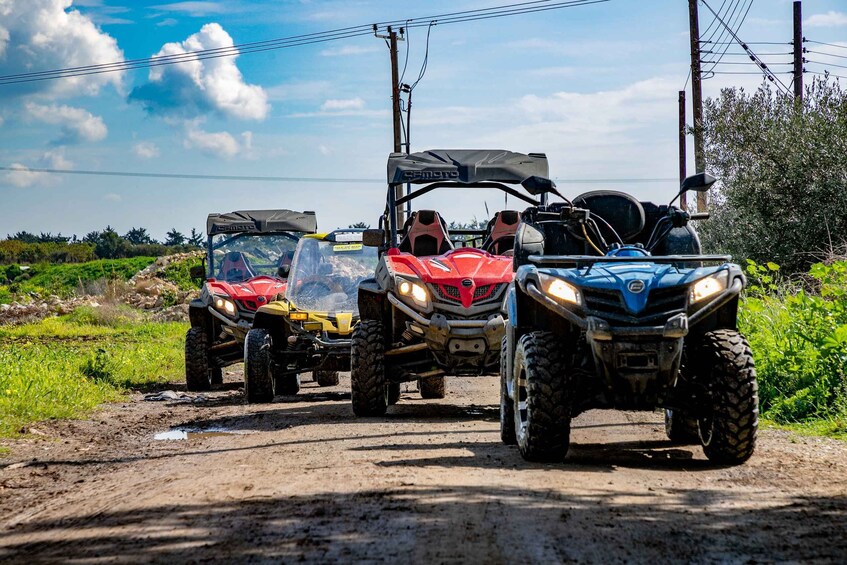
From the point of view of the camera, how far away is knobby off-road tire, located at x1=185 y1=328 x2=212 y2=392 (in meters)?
16.6

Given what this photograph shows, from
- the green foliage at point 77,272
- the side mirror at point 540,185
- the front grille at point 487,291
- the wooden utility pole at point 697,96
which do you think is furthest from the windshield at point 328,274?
the green foliage at point 77,272

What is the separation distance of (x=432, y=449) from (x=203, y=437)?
2.99 meters

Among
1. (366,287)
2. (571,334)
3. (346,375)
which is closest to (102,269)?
(346,375)

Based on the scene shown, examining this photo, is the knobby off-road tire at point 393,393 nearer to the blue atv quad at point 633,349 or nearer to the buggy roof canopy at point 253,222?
the blue atv quad at point 633,349

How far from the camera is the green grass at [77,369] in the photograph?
12367 millimetres

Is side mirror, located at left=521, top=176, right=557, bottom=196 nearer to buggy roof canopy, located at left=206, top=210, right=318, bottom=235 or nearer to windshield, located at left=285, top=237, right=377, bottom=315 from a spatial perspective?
windshield, located at left=285, top=237, right=377, bottom=315

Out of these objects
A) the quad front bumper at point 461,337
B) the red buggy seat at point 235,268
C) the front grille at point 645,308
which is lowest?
the quad front bumper at point 461,337

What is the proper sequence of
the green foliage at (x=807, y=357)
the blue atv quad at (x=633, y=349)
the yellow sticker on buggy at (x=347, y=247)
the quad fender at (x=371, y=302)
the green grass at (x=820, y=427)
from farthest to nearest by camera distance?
the yellow sticker on buggy at (x=347, y=247)
the quad fender at (x=371, y=302)
the green foliage at (x=807, y=357)
the green grass at (x=820, y=427)
the blue atv quad at (x=633, y=349)

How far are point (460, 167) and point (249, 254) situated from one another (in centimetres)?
568

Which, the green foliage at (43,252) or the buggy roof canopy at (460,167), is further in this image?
the green foliage at (43,252)

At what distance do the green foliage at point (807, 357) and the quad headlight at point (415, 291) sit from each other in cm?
346

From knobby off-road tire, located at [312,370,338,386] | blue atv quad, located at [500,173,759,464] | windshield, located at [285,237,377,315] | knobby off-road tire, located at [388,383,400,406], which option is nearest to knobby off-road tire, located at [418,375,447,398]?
windshield, located at [285,237,377,315]

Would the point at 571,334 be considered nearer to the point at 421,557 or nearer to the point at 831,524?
the point at 831,524

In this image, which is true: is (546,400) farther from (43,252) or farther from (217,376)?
(43,252)
